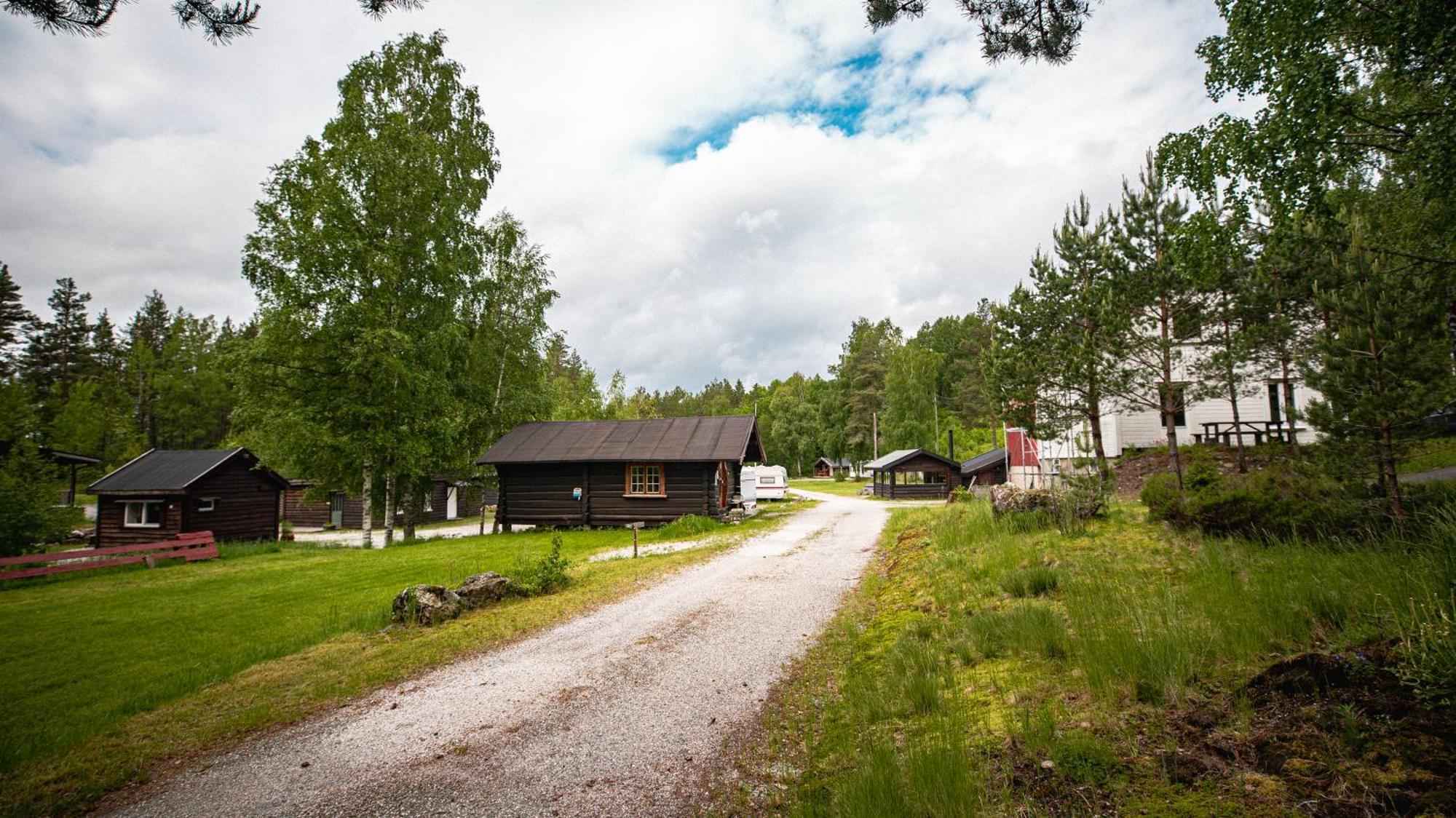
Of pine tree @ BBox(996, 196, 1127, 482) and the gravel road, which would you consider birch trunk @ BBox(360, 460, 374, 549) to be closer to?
the gravel road

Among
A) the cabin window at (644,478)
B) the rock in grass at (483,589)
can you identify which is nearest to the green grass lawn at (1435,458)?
the cabin window at (644,478)

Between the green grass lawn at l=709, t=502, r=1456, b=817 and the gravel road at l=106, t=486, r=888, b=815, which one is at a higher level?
the green grass lawn at l=709, t=502, r=1456, b=817

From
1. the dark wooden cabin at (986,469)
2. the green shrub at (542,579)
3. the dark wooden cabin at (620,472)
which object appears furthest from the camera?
the dark wooden cabin at (986,469)

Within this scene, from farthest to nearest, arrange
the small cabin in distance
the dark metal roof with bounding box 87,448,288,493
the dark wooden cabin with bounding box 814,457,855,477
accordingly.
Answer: the dark wooden cabin with bounding box 814,457,855,477, the small cabin in distance, the dark metal roof with bounding box 87,448,288,493

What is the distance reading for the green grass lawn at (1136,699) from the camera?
2.62m

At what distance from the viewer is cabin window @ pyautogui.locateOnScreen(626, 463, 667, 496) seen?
22.4 metres

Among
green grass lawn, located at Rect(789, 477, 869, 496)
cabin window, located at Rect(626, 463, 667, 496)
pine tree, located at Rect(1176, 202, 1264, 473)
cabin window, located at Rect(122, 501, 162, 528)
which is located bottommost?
green grass lawn, located at Rect(789, 477, 869, 496)

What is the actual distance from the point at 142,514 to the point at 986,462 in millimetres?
42035

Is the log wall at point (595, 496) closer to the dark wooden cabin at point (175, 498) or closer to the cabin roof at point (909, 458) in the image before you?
the dark wooden cabin at point (175, 498)

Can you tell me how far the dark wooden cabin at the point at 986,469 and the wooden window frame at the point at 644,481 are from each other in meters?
20.9

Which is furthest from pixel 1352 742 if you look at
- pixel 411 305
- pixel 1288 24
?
pixel 411 305

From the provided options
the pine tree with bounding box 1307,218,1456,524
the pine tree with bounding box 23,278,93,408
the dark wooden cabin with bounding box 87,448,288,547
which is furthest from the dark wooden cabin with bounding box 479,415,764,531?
the pine tree with bounding box 23,278,93,408

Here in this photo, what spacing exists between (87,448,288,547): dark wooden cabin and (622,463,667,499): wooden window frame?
16.0 m

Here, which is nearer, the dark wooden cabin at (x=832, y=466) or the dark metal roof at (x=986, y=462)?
the dark metal roof at (x=986, y=462)
